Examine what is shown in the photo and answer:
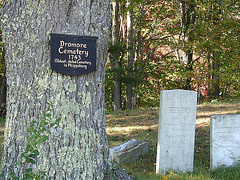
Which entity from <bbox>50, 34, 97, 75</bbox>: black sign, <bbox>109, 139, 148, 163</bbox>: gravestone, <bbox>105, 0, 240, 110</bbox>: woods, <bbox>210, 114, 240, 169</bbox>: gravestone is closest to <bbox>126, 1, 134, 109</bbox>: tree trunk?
<bbox>105, 0, 240, 110</bbox>: woods

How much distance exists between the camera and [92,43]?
3.47 metres

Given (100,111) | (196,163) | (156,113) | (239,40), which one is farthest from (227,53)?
(100,111)

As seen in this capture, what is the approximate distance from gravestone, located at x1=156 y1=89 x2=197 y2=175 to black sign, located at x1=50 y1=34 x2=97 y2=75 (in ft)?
7.51

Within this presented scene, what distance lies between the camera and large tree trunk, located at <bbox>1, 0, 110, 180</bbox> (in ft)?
10.9

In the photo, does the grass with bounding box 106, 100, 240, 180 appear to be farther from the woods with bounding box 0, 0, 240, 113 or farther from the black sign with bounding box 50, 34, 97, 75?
the woods with bounding box 0, 0, 240, 113

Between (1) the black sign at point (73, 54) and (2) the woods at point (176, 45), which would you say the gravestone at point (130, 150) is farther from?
(2) the woods at point (176, 45)

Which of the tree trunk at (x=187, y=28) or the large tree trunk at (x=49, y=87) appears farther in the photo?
the tree trunk at (x=187, y=28)

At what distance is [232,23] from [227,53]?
188cm

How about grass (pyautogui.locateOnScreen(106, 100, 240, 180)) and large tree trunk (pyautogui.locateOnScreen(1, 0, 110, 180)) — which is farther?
grass (pyautogui.locateOnScreen(106, 100, 240, 180))

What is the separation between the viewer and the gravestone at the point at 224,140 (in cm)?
587

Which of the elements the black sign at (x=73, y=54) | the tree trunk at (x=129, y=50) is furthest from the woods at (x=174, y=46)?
the black sign at (x=73, y=54)

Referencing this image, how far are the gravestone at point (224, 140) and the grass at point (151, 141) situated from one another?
0.26 metres

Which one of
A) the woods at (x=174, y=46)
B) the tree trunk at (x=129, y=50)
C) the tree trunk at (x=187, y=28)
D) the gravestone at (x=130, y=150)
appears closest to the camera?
the gravestone at (x=130, y=150)

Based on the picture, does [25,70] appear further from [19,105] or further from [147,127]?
[147,127]
